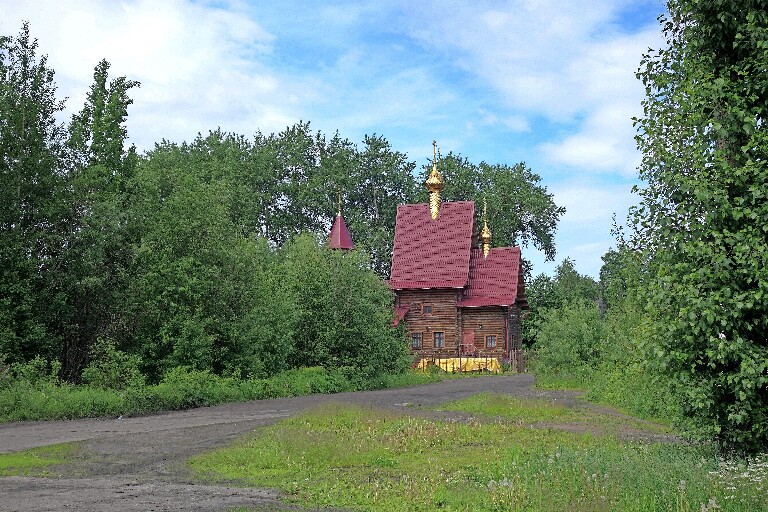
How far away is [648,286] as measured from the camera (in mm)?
10984

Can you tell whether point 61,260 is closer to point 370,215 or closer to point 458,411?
point 458,411

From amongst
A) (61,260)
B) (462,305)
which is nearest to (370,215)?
(462,305)

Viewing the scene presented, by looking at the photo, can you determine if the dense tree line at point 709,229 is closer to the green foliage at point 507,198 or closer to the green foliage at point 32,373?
the green foliage at point 32,373

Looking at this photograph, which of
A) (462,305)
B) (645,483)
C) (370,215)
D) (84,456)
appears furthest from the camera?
(370,215)

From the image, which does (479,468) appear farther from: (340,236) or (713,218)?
(340,236)

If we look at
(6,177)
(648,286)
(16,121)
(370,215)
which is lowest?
(648,286)

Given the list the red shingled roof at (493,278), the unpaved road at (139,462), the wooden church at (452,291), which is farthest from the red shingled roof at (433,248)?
the unpaved road at (139,462)

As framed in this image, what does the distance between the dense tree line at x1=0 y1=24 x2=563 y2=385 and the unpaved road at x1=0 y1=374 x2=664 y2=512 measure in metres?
4.75

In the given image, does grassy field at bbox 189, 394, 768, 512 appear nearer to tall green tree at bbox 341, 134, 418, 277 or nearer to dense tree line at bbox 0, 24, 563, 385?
dense tree line at bbox 0, 24, 563, 385

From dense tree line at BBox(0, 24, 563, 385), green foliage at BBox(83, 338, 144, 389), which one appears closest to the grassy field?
green foliage at BBox(83, 338, 144, 389)

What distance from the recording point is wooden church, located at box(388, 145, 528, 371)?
52844mm

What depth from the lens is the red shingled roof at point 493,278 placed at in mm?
52750

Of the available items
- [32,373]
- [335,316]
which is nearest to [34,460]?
[32,373]

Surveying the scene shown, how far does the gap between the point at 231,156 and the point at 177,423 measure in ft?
166
